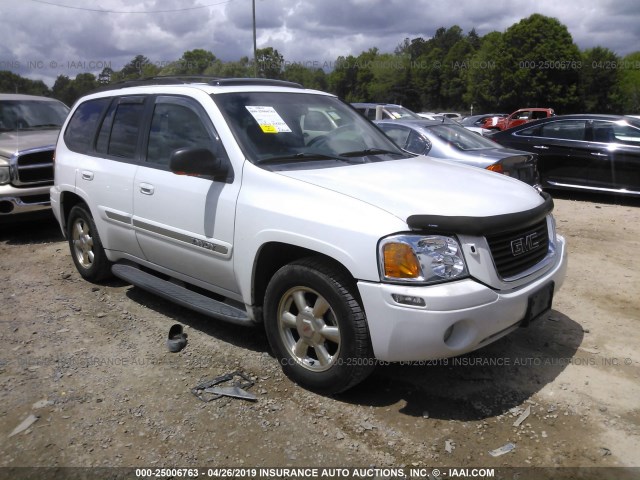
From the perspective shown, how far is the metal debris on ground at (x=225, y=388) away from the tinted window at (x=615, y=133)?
8.06 metres

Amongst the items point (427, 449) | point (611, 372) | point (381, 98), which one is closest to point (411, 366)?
point (427, 449)

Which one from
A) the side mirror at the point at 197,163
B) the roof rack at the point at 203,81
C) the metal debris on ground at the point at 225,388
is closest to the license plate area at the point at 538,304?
the metal debris on ground at the point at 225,388

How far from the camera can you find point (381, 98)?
246ft

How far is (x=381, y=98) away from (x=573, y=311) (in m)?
73.1

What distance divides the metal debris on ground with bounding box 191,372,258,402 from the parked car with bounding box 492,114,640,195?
7739 millimetres

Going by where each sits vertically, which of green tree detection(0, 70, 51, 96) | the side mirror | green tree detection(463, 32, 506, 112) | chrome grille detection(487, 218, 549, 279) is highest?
green tree detection(463, 32, 506, 112)

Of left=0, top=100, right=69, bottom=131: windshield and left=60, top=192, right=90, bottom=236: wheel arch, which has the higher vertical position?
left=0, top=100, right=69, bottom=131: windshield

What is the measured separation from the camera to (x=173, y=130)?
167 inches

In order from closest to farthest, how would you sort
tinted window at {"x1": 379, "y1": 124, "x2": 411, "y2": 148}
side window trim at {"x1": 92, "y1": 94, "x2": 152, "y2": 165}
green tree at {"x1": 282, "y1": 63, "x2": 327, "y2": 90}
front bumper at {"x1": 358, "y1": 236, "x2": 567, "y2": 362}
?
front bumper at {"x1": 358, "y1": 236, "x2": 567, "y2": 362}
side window trim at {"x1": 92, "y1": 94, "x2": 152, "y2": 165}
tinted window at {"x1": 379, "y1": 124, "x2": 411, "y2": 148}
green tree at {"x1": 282, "y1": 63, "x2": 327, "y2": 90}

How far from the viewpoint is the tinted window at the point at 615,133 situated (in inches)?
358

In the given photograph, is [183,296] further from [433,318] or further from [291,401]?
[433,318]

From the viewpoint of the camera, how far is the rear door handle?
4184 millimetres

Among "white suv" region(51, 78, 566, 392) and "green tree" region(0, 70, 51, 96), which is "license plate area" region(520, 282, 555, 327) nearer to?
"white suv" region(51, 78, 566, 392)

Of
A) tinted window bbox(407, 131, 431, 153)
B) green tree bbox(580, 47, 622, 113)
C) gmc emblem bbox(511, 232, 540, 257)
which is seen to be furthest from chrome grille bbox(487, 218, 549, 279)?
green tree bbox(580, 47, 622, 113)
